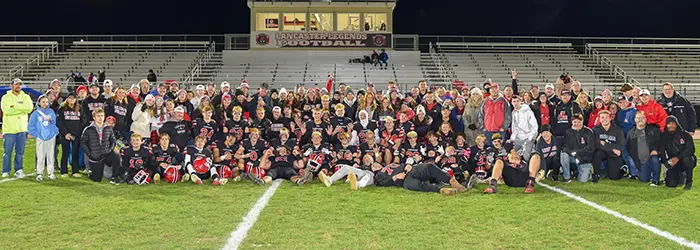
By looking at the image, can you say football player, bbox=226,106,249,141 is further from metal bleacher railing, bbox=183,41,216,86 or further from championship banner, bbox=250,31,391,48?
championship banner, bbox=250,31,391,48

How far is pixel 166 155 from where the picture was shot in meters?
8.46

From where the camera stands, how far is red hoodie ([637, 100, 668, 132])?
8.60 m

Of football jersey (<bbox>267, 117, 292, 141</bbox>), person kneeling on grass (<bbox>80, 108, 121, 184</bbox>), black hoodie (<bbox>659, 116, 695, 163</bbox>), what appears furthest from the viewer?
football jersey (<bbox>267, 117, 292, 141</bbox>)

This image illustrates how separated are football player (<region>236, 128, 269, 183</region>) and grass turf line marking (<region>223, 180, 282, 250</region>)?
2.77 feet

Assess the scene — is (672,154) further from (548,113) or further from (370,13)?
(370,13)

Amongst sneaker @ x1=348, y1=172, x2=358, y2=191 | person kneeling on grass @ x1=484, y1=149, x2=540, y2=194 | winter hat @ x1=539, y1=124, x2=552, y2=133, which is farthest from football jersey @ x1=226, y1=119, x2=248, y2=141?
winter hat @ x1=539, y1=124, x2=552, y2=133

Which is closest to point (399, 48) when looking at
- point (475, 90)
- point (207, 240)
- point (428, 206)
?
point (475, 90)

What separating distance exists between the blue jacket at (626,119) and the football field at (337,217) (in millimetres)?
1468

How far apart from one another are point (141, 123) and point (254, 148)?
2.01m

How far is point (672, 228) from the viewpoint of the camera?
17.6 feet

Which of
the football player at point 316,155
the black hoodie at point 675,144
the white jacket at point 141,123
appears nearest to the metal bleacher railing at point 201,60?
the white jacket at point 141,123

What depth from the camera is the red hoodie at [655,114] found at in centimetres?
860

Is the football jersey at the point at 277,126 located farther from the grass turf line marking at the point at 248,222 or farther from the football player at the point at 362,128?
the grass turf line marking at the point at 248,222

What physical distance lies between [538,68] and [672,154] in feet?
66.8
